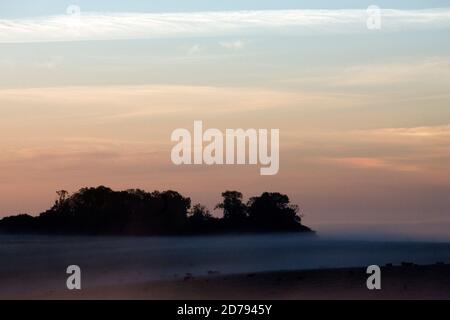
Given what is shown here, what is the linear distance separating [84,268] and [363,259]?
9.78m

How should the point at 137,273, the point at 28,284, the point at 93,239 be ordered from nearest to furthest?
the point at 28,284 < the point at 137,273 < the point at 93,239

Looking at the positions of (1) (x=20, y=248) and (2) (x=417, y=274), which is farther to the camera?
(1) (x=20, y=248)

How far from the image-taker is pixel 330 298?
26641 millimetres

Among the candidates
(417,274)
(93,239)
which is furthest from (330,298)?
(93,239)

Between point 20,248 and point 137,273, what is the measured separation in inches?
414
